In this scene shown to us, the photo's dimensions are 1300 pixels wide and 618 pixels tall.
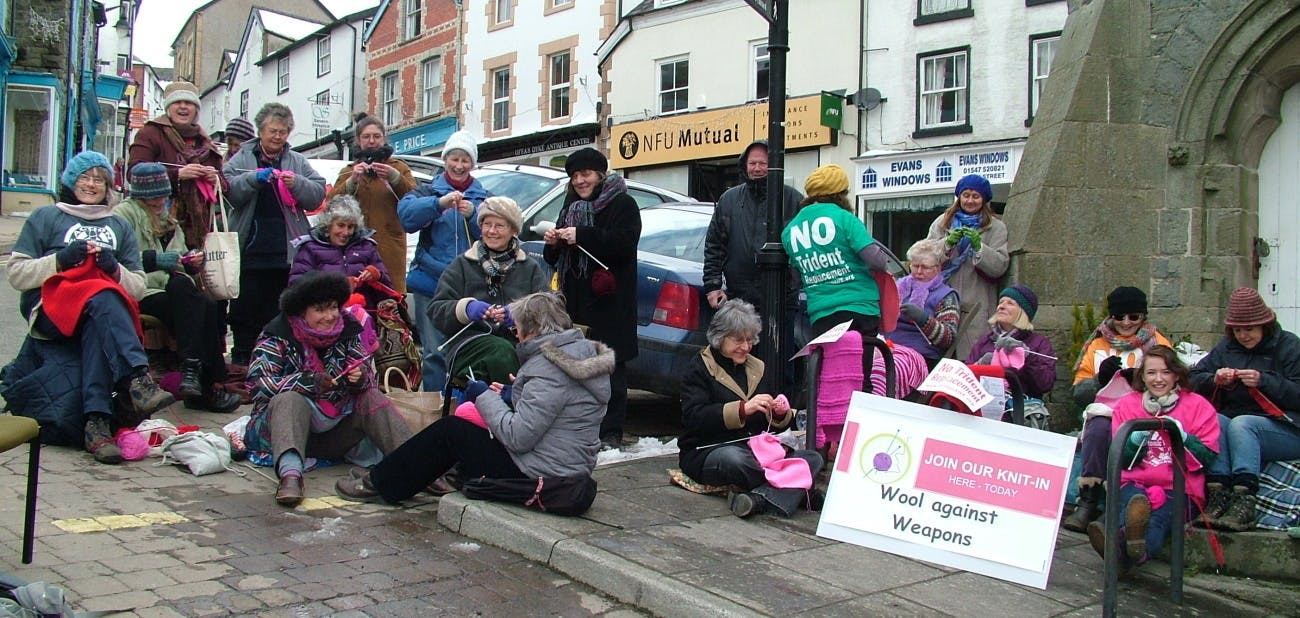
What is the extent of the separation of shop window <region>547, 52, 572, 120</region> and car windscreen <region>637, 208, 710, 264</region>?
21.3m

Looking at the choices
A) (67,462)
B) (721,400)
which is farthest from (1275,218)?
(67,462)

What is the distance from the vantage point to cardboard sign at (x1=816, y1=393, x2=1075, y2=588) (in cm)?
470

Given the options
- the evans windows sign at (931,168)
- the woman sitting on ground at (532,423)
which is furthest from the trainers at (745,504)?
the evans windows sign at (931,168)

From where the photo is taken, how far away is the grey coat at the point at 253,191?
7.23 m

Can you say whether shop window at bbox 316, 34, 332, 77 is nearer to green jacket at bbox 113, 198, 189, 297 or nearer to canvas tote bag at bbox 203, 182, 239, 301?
green jacket at bbox 113, 198, 189, 297

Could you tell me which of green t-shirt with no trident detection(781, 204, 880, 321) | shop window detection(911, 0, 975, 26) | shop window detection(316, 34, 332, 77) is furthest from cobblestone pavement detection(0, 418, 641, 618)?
shop window detection(316, 34, 332, 77)

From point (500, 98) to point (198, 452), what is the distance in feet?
86.3

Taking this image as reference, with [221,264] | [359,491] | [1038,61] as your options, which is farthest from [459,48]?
[359,491]

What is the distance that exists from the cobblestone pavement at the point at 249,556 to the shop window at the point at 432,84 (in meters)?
29.3

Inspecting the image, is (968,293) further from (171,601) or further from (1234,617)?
(171,601)

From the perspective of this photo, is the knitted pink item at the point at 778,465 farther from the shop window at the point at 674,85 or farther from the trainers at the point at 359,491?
the shop window at the point at 674,85

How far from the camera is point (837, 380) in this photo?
5.86m

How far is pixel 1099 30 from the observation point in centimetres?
743

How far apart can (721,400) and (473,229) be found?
7.75 ft
